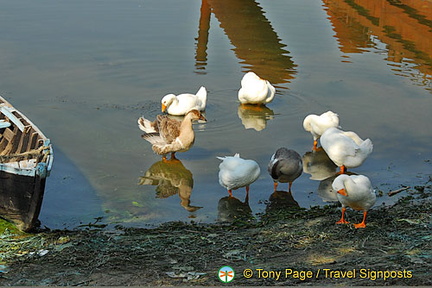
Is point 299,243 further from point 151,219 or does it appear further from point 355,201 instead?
point 151,219

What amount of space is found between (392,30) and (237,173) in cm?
1210

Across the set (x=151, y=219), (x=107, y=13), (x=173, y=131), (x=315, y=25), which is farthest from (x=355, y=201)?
(x=107, y=13)

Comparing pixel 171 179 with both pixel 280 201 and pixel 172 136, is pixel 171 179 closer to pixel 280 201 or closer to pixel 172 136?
pixel 172 136

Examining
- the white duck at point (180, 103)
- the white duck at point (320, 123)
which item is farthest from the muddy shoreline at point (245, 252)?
the white duck at point (180, 103)

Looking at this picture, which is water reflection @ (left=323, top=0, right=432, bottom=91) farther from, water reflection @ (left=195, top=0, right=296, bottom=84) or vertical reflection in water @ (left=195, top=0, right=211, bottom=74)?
vertical reflection in water @ (left=195, top=0, right=211, bottom=74)

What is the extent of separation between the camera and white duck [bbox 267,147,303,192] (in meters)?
10.7

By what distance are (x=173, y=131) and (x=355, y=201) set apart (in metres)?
3.99

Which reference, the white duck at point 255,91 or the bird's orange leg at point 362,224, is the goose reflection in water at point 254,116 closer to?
the white duck at point 255,91

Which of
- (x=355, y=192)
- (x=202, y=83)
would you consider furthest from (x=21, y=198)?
(x=202, y=83)

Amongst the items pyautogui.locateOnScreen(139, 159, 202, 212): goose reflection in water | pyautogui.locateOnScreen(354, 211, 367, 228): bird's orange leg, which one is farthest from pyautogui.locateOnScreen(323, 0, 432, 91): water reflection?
pyautogui.locateOnScreen(354, 211, 367, 228): bird's orange leg

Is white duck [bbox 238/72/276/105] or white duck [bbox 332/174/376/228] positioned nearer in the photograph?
white duck [bbox 332/174/376/228]

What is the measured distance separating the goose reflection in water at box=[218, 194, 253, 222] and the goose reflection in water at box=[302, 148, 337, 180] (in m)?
1.62

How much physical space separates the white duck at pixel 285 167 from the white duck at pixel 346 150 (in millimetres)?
912

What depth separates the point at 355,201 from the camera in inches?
363
